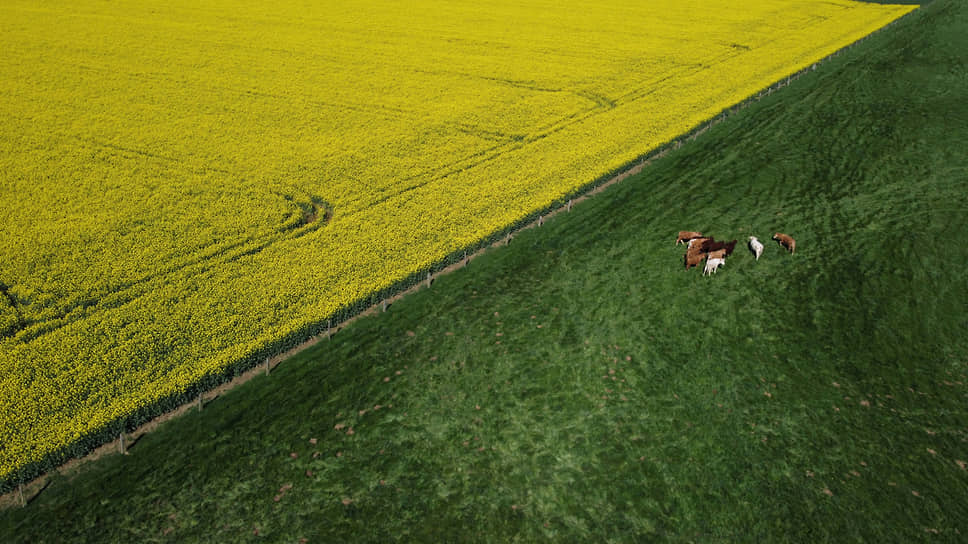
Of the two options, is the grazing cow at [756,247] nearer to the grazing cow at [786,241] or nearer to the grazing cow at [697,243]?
the grazing cow at [786,241]

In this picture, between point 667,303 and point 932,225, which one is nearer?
point 667,303

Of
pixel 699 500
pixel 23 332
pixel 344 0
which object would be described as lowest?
pixel 699 500

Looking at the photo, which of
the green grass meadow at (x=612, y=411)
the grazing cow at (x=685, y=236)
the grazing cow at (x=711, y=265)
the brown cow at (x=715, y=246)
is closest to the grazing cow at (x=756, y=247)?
the green grass meadow at (x=612, y=411)

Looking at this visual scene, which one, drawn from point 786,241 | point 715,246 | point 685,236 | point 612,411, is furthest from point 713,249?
point 612,411

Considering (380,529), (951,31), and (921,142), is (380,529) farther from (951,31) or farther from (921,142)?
(951,31)

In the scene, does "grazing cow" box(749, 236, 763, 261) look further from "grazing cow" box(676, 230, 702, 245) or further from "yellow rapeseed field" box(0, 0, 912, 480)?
"yellow rapeseed field" box(0, 0, 912, 480)

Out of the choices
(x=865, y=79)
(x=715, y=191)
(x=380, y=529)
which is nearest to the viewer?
(x=380, y=529)

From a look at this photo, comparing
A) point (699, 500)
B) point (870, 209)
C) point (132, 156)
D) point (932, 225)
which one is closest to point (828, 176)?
point (870, 209)
